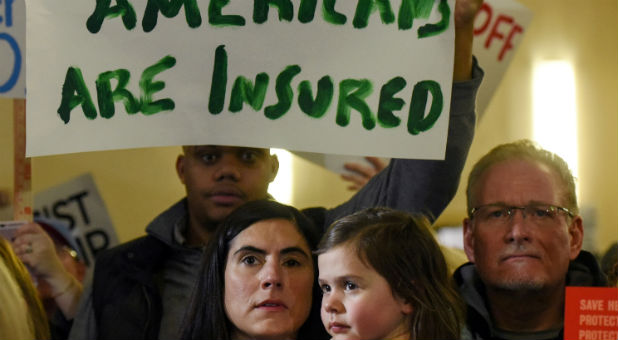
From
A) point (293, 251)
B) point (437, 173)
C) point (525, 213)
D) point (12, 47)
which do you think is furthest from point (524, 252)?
point (12, 47)

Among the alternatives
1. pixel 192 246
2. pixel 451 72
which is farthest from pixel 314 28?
pixel 192 246

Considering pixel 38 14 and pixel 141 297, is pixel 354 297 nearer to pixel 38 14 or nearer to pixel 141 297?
pixel 141 297

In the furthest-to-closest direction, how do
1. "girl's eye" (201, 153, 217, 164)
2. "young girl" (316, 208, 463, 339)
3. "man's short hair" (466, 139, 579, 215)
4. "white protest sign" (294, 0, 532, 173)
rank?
"white protest sign" (294, 0, 532, 173) → "girl's eye" (201, 153, 217, 164) → "man's short hair" (466, 139, 579, 215) → "young girl" (316, 208, 463, 339)

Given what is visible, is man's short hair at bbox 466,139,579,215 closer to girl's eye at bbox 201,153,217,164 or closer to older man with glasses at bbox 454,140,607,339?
older man with glasses at bbox 454,140,607,339

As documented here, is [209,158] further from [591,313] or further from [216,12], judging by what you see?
[591,313]

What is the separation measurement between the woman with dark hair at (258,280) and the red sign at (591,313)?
0.37 m

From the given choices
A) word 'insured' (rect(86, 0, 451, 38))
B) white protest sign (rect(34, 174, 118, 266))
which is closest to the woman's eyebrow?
word 'insured' (rect(86, 0, 451, 38))

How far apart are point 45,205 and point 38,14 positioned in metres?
0.45

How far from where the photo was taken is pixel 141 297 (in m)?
1.37

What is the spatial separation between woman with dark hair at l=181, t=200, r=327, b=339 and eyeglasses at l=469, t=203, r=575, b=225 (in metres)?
0.26

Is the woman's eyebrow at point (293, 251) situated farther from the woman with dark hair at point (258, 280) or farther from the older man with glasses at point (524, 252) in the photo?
the older man with glasses at point (524, 252)

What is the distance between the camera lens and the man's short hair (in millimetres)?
1283

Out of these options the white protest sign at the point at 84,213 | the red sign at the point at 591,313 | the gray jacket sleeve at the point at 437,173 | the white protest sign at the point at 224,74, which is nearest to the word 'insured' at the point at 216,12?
the white protest sign at the point at 224,74

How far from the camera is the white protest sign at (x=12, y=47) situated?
5.06ft
